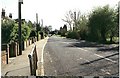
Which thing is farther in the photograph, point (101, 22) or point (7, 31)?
point (101, 22)

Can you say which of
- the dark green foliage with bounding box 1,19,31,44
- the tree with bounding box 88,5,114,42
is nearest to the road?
the dark green foliage with bounding box 1,19,31,44

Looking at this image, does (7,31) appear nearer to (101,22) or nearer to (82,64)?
(82,64)

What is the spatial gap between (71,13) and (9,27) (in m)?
57.8

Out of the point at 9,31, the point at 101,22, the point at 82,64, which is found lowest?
the point at 82,64

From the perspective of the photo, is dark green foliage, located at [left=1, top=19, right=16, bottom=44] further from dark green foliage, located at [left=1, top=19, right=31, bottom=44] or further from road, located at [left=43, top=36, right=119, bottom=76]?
road, located at [left=43, top=36, right=119, bottom=76]

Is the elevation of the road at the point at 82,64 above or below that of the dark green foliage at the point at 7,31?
below

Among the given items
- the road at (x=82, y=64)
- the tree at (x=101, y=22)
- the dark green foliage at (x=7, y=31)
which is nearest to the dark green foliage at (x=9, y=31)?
the dark green foliage at (x=7, y=31)

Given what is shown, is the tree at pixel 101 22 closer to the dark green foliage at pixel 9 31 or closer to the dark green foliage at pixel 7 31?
the dark green foliage at pixel 9 31

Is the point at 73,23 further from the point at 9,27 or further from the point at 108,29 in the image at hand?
the point at 9,27

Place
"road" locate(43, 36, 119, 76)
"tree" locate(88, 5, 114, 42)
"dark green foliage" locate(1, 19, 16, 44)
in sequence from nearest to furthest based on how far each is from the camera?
"road" locate(43, 36, 119, 76) → "dark green foliage" locate(1, 19, 16, 44) → "tree" locate(88, 5, 114, 42)

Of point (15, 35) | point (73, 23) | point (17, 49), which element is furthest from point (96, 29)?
point (73, 23)

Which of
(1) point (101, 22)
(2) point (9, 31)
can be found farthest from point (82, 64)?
(1) point (101, 22)

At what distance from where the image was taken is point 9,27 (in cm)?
1850

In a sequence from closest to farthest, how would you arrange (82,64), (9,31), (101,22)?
(82,64), (9,31), (101,22)
